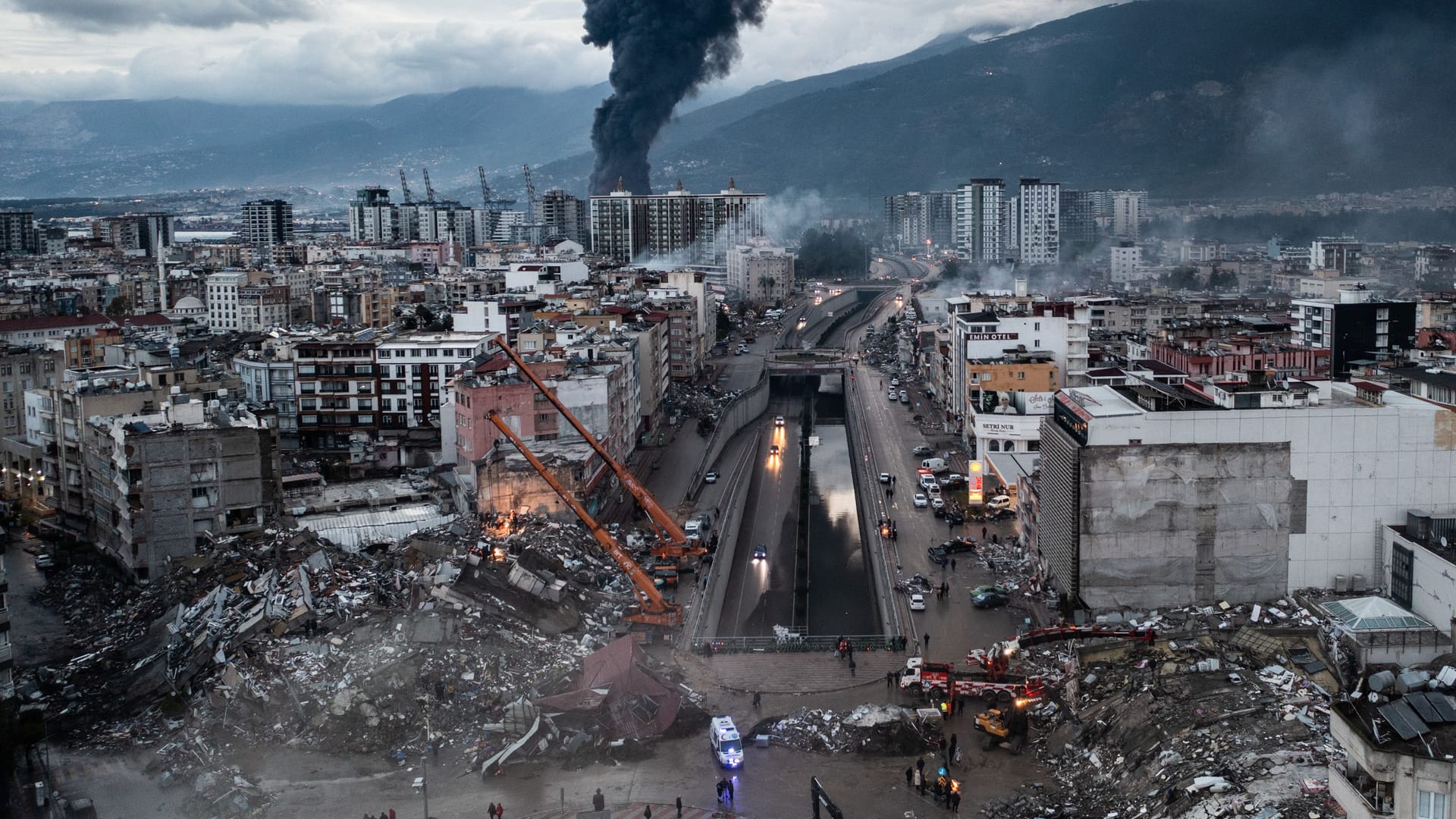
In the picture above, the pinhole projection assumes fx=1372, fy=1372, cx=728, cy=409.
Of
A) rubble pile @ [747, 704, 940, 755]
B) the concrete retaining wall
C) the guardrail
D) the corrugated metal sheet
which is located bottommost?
rubble pile @ [747, 704, 940, 755]

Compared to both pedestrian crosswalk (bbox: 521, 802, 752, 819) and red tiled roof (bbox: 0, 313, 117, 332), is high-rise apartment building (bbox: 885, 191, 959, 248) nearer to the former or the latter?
red tiled roof (bbox: 0, 313, 117, 332)

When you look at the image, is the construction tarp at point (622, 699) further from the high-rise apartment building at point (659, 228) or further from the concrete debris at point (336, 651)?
the high-rise apartment building at point (659, 228)

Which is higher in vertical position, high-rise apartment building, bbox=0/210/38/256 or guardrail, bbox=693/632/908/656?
high-rise apartment building, bbox=0/210/38/256

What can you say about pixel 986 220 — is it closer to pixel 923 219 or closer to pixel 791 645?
pixel 923 219

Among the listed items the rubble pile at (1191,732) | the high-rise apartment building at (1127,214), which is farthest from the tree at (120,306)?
the high-rise apartment building at (1127,214)

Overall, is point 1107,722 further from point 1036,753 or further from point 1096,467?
point 1096,467

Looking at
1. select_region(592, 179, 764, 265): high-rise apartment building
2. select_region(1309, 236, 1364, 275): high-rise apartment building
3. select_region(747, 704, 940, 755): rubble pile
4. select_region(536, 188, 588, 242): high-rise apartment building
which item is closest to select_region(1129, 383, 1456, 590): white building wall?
select_region(747, 704, 940, 755): rubble pile
